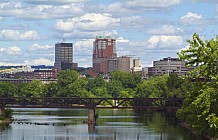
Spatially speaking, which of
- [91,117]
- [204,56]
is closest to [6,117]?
[91,117]

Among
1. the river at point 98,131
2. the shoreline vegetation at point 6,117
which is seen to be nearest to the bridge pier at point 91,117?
the river at point 98,131

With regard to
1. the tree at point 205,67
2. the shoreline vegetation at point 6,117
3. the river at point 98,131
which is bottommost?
the river at point 98,131

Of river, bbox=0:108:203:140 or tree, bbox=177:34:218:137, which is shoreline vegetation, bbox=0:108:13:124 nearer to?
river, bbox=0:108:203:140

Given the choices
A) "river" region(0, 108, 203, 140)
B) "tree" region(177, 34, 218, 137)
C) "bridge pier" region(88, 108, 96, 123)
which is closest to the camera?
"tree" region(177, 34, 218, 137)

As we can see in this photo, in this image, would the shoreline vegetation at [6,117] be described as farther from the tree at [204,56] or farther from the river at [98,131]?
the tree at [204,56]

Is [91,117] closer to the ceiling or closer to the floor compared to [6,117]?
closer to the ceiling

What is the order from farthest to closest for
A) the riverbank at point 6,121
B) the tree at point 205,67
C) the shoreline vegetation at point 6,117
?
the shoreline vegetation at point 6,117 < the riverbank at point 6,121 < the tree at point 205,67

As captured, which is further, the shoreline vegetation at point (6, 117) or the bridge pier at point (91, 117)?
the shoreline vegetation at point (6, 117)

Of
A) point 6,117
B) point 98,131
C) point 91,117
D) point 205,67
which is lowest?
point 98,131

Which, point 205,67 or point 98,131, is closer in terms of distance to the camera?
point 205,67

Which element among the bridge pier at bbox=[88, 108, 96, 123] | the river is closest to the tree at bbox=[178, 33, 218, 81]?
the river

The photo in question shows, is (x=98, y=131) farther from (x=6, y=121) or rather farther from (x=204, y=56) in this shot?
(x=204, y=56)

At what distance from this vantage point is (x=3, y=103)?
135625 mm

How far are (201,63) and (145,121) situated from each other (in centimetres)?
6620
